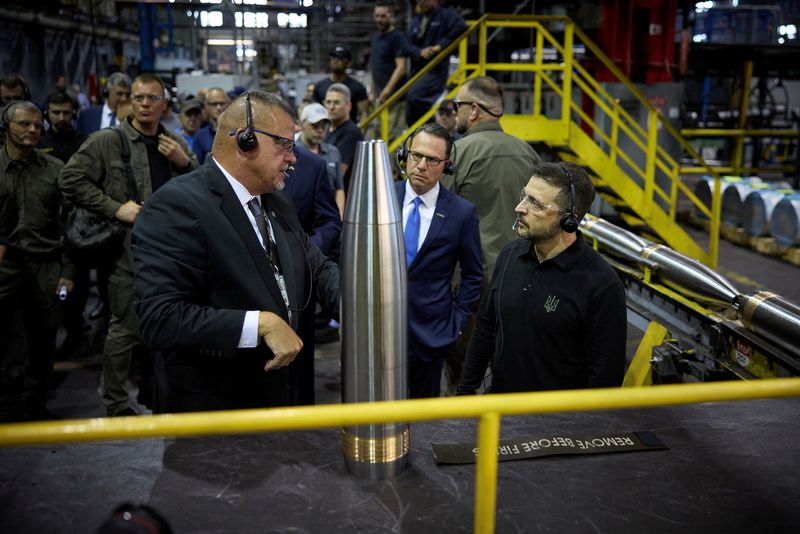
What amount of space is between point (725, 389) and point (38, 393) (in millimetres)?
4893

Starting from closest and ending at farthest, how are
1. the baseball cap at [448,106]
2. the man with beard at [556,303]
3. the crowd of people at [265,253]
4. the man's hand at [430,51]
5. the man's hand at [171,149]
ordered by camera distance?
the crowd of people at [265,253]
the man with beard at [556,303]
the man's hand at [171,149]
the baseball cap at [448,106]
the man's hand at [430,51]

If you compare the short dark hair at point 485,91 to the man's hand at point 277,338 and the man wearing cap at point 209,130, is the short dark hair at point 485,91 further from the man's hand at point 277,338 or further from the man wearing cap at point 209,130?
the man's hand at point 277,338

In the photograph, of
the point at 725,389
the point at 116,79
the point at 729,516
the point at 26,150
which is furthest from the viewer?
the point at 116,79

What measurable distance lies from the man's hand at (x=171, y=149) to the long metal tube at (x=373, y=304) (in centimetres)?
312

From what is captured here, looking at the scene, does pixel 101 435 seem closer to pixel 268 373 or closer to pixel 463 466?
pixel 463 466

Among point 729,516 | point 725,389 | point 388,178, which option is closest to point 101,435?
point 388,178

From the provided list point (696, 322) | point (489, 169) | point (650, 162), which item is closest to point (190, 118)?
point (489, 169)

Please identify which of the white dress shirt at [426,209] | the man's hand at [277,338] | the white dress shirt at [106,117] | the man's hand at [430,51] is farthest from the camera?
the man's hand at [430,51]

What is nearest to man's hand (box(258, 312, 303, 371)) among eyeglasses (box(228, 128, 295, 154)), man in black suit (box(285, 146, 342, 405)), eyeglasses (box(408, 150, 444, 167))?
eyeglasses (box(228, 128, 295, 154))

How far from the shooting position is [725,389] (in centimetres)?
160

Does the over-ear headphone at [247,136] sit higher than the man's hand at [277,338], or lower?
higher

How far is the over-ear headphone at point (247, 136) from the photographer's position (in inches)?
94.3

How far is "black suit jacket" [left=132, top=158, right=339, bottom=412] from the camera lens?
2234mm

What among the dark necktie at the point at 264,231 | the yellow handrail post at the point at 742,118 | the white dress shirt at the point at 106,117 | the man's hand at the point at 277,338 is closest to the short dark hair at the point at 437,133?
the dark necktie at the point at 264,231
